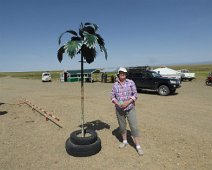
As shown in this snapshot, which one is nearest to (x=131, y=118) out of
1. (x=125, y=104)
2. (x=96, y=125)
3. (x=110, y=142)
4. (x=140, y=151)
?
(x=125, y=104)

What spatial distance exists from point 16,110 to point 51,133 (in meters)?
4.97

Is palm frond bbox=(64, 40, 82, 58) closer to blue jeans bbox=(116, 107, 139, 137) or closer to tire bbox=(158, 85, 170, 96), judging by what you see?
blue jeans bbox=(116, 107, 139, 137)

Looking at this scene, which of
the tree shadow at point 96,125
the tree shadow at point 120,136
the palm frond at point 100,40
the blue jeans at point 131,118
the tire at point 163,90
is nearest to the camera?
the blue jeans at point 131,118

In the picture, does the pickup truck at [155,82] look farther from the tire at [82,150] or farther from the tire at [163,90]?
the tire at [82,150]

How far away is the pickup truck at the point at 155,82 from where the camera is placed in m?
17.6

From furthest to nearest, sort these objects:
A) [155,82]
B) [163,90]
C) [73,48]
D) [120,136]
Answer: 1. [155,82]
2. [163,90]
3. [120,136]
4. [73,48]

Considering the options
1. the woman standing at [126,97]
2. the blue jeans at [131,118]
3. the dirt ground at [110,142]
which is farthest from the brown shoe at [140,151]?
the blue jeans at [131,118]

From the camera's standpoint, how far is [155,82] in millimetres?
18438

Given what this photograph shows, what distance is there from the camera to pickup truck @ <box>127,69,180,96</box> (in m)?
17.6

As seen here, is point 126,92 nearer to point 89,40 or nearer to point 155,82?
point 89,40

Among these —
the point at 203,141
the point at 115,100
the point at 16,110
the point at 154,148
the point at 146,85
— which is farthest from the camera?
the point at 146,85

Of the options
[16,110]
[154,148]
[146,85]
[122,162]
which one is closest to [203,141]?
[154,148]

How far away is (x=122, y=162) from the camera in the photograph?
5.20 m

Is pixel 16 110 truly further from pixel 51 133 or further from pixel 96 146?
pixel 96 146
